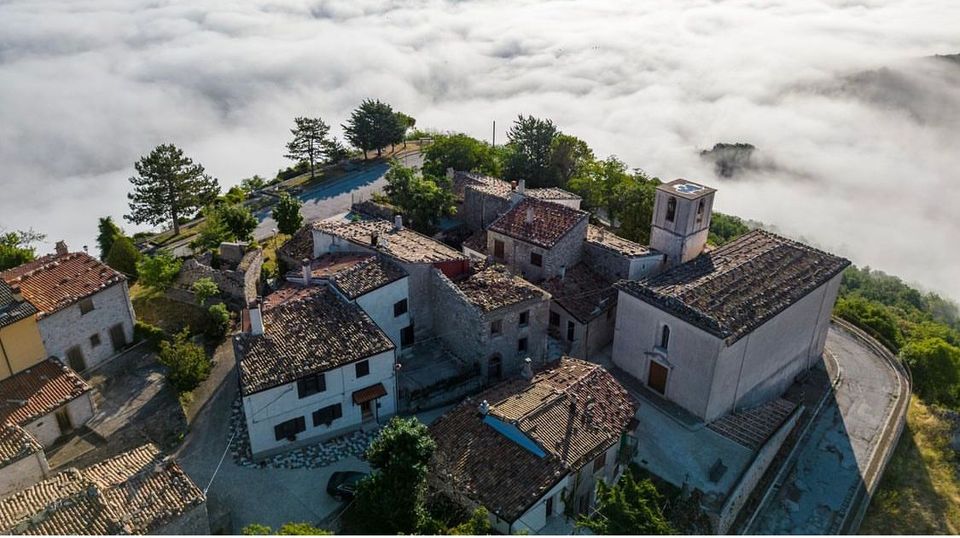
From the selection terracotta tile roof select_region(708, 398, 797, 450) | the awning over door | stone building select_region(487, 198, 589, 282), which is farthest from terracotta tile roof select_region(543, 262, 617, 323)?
the awning over door

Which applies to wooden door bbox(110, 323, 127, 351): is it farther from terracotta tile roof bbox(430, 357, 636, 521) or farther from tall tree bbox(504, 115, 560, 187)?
tall tree bbox(504, 115, 560, 187)

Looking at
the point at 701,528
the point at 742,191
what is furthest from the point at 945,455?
the point at 742,191

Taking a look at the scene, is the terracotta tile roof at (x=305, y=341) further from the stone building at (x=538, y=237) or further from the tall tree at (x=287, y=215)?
the tall tree at (x=287, y=215)

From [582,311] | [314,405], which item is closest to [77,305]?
[314,405]

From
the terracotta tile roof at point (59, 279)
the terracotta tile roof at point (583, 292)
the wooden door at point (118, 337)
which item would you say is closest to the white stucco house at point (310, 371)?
the wooden door at point (118, 337)

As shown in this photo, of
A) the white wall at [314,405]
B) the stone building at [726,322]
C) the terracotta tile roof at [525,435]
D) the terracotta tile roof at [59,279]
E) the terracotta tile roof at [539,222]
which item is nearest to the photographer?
the terracotta tile roof at [525,435]

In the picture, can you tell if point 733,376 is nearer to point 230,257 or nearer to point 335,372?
point 335,372
